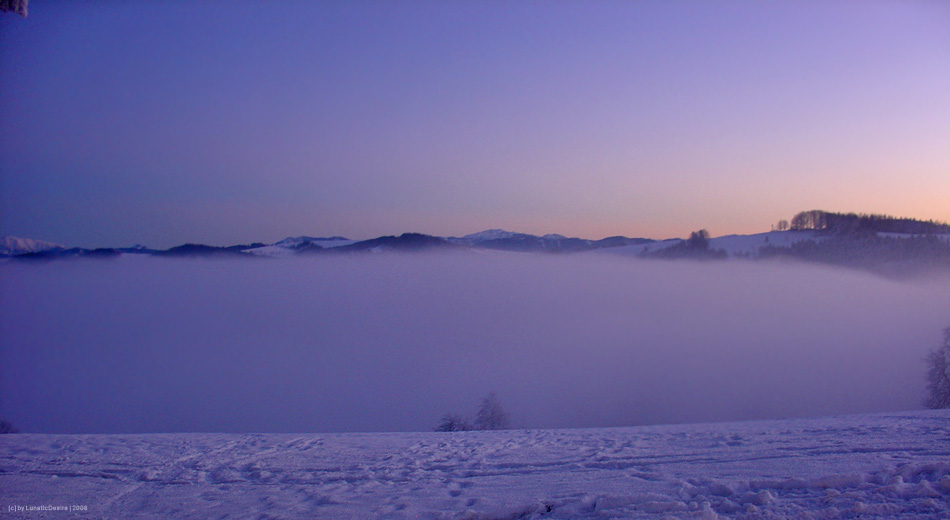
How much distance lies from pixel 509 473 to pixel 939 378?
110 feet

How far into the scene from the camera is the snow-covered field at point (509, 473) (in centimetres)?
549

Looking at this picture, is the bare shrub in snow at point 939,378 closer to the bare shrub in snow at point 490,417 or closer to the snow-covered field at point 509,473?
the snow-covered field at point 509,473

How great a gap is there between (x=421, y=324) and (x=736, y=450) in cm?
9866

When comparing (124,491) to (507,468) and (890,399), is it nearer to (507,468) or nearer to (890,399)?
(507,468)

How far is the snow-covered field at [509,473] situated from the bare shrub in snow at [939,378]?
23.1m

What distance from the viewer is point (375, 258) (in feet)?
402

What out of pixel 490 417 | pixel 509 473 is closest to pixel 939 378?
pixel 490 417

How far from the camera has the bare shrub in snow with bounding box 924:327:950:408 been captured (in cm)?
2578

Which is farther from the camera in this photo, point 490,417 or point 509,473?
point 490,417

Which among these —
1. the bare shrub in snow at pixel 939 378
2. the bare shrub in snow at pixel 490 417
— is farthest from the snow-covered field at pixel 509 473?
the bare shrub in snow at pixel 490 417

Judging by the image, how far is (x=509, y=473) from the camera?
7211 millimetres

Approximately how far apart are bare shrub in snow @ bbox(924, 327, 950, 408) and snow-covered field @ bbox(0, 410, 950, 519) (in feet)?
75.9

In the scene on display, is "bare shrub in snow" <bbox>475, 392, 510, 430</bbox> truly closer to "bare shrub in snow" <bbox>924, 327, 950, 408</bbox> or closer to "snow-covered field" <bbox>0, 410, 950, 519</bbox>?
"bare shrub in snow" <bbox>924, 327, 950, 408</bbox>

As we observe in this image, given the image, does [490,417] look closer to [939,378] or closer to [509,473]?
[939,378]
